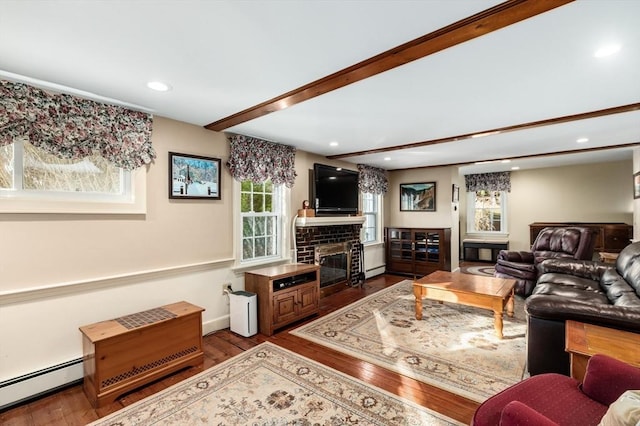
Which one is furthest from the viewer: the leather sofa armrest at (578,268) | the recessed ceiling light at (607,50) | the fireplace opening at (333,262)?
the fireplace opening at (333,262)

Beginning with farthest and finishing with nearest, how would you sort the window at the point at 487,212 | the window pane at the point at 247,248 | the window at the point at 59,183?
1. the window at the point at 487,212
2. the window pane at the point at 247,248
3. the window at the point at 59,183

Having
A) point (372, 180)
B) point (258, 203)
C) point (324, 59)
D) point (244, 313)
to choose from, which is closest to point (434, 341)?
point (244, 313)

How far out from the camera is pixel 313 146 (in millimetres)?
4348

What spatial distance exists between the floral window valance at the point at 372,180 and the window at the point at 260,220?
2087 millimetres

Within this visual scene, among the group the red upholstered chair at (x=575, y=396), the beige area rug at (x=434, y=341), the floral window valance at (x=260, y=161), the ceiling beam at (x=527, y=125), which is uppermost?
the ceiling beam at (x=527, y=125)

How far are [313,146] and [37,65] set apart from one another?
2969mm

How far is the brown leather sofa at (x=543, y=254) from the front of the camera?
4457 millimetres

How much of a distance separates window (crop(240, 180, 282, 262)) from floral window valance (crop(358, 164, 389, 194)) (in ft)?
6.85

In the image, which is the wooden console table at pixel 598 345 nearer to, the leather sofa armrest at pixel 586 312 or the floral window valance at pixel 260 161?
the leather sofa armrest at pixel 586 312

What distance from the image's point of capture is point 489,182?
731 centimetres

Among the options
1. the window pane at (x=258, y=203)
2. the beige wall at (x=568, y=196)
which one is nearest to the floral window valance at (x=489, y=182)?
the beige wall at (x=568, y=196)

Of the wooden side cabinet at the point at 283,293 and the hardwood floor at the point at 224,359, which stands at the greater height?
the wooden side cabinet at the point at 283,293

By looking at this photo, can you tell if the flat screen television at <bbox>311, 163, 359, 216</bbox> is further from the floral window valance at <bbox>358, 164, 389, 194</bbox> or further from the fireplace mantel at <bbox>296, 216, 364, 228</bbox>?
the floral window valance at <bbox>358, 164, 389, 194</bbox>

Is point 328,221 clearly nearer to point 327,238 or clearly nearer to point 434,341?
point 327,238
